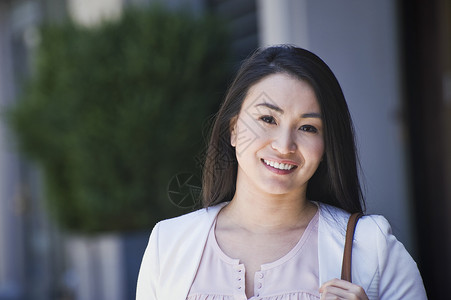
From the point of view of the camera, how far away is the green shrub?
4.34 m

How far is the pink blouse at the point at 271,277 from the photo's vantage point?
157 cm

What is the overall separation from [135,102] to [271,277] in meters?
2.86

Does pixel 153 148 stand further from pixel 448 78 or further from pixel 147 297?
pixel 147 297

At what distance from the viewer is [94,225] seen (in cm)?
482

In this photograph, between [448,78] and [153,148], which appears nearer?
[448,78]

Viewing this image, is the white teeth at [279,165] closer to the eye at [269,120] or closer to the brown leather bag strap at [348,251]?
the eye at [269,120]

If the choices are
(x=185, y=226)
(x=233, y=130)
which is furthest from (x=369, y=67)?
(x=185, y=226)

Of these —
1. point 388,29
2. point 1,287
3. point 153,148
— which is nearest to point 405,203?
point 388,29

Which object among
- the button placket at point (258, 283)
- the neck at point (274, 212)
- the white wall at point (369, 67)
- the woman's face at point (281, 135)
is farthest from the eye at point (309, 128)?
the white wall at point (369, 67)

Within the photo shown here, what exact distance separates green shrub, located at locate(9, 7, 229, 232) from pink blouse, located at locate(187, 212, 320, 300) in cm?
272

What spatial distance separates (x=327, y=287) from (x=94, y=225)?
355 cm

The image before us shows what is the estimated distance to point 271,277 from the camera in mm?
1591

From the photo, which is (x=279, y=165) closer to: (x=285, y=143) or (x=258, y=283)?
(x=285, y=143)

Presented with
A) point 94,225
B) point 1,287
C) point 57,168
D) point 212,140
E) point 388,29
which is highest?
point 388,29
